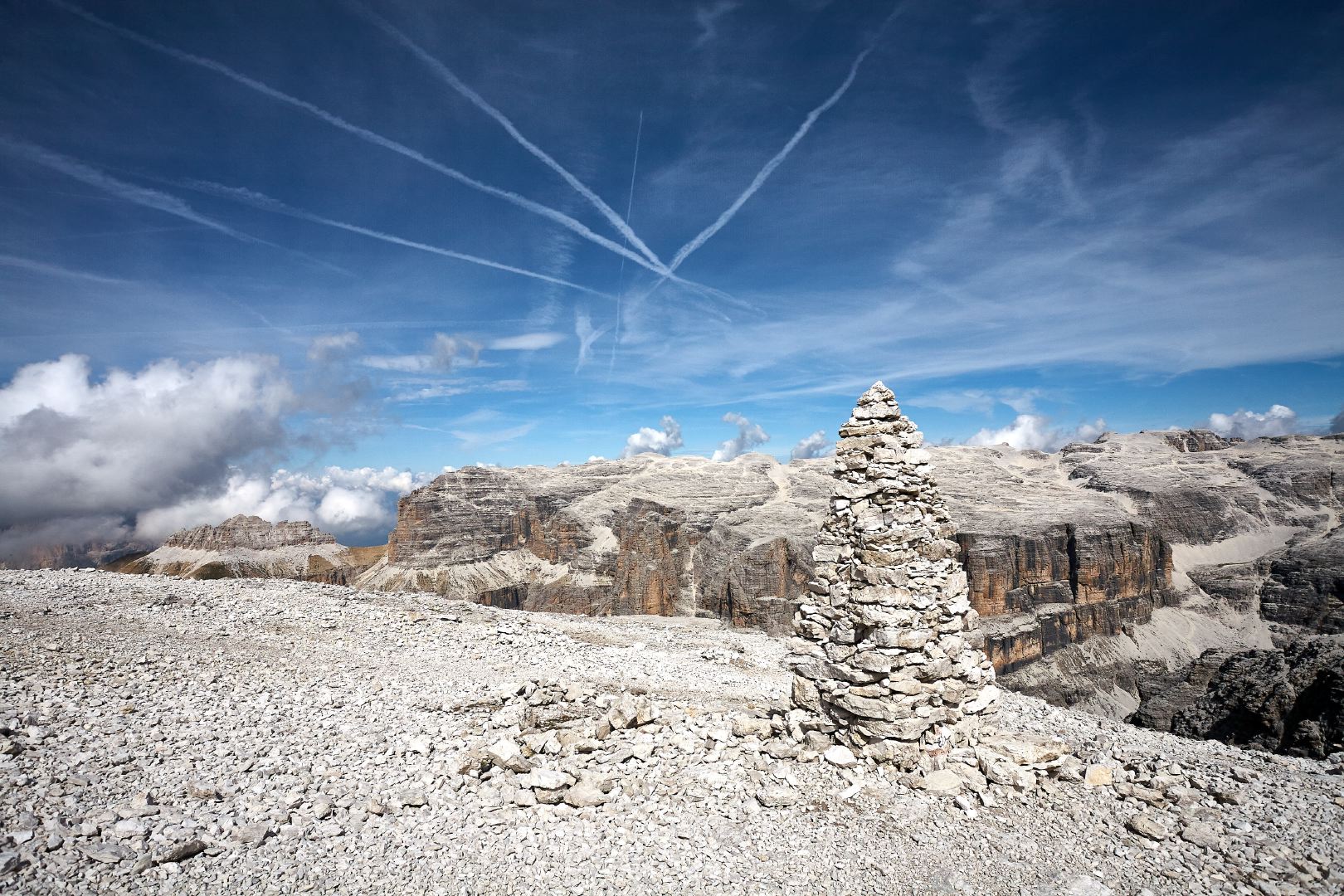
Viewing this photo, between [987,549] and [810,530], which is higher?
[810,530]

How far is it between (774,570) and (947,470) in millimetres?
83615

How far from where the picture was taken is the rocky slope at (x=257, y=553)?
130375 mm

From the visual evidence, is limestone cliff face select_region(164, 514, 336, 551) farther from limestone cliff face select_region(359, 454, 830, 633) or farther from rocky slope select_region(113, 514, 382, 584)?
limestone cliff face select_region(359, 454, 830, 633)

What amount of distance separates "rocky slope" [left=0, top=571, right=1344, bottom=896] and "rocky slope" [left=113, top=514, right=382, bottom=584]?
126m

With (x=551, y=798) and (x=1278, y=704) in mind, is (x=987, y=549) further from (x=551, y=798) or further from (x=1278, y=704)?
(x=551, y=798)

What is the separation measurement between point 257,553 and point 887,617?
569ft

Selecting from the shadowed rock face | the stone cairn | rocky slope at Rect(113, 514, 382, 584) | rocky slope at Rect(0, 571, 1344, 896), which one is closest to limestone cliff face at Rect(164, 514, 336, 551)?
rocky slope at Rect(113, 514, 382, 584)

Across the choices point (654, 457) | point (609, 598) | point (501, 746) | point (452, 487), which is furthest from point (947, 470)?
point (501, 746)

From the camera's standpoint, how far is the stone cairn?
10.6 meters

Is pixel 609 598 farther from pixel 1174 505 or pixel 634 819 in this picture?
pixel 1174 505

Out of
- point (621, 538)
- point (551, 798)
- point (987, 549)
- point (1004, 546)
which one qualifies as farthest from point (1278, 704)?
point (621, 538)

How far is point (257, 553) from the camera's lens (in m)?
147

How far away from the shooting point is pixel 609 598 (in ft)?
334

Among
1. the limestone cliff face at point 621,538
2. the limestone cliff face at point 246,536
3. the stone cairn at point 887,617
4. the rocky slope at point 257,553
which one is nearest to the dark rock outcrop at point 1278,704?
the stone cairn at point 887,617
